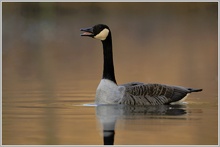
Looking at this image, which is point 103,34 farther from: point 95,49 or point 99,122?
point 95,49

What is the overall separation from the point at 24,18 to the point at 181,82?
23987mm

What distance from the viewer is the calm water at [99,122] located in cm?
1017

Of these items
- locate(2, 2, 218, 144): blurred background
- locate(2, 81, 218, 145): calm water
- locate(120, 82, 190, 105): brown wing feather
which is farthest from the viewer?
locate(2, 2, 218, 144): blurred background

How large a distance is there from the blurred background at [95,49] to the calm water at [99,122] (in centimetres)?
14

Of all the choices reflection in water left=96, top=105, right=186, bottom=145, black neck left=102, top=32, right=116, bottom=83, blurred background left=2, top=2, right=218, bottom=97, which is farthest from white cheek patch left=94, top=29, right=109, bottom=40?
blurred background left=2, top=2, right=218, bottom=97

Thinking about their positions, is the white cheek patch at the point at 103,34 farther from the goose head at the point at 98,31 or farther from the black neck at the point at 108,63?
the black neck at the point at 108,63

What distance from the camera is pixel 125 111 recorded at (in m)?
12.9

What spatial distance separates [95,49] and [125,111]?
732 inches

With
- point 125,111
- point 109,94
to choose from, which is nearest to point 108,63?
point 109,94

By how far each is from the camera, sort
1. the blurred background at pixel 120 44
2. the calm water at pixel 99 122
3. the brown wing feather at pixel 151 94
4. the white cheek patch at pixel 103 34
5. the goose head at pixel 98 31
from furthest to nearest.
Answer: the blurred background at pixel 120 44 < the white cheek patch at pixel 103 34 < the goose head at pixel 98 31 < the brown wing feather at pixel 151 94 < the calm water at pixel 99 122

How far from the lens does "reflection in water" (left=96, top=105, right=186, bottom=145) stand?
38.4 ft

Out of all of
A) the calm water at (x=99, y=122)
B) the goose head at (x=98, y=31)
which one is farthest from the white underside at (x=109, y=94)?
the goose head at (x=98, y=31)

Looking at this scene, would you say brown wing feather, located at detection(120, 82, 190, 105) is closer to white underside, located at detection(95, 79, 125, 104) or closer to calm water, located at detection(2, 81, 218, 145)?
white underside, located at detection(95, 79, 125, 104)

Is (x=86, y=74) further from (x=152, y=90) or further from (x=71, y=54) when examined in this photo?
(x=71, y=54)
